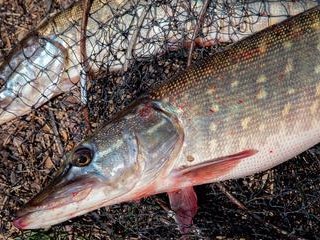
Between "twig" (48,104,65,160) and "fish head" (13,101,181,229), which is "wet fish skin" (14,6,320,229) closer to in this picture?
"fish head" (13,101,181,229)

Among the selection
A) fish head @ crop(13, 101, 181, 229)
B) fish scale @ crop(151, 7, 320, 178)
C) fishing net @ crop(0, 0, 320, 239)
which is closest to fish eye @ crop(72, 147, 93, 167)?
fish head @ crop(13, 101, 181, 229)

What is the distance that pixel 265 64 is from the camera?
6.79ft

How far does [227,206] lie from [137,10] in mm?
979

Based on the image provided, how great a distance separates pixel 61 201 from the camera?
1.98 m

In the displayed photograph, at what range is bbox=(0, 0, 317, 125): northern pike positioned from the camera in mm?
2494

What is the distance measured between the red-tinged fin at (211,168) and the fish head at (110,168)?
8 cm

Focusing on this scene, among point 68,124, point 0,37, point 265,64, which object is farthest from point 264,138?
point 0,37

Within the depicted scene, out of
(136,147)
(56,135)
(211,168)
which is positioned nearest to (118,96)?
(56,135)

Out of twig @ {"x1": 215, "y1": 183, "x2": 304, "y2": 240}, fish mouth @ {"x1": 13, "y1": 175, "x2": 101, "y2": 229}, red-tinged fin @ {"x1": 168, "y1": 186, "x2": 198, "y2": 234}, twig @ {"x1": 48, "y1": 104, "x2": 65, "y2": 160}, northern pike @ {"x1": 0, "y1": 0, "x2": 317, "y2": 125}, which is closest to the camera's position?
fish mouth @ {"x1": 13, "y1": 175, "x2": 101, "y2": 229}

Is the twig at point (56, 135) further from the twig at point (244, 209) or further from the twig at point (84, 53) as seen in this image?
the twig at point (244, 209)

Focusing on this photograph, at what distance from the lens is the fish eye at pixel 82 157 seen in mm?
1993

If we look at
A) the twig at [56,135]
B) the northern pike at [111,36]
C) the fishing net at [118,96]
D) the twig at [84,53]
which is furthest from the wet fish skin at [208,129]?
the twig at [56,135]

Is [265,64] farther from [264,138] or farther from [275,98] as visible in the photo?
[264,138]

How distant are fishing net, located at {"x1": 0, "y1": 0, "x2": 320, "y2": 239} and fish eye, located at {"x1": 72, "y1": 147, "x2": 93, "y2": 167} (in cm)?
46
